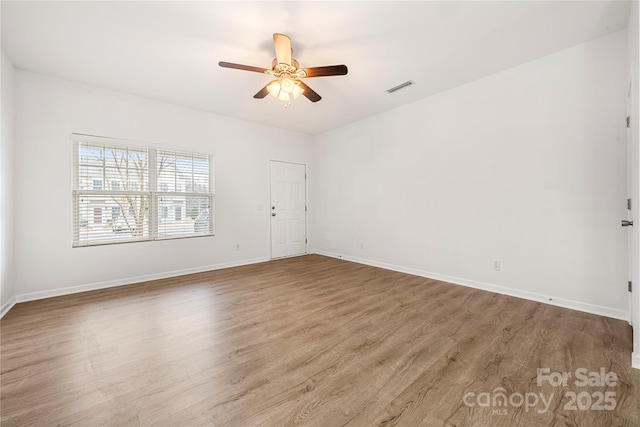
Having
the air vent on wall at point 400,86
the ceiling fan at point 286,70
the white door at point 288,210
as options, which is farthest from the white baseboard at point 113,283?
the air vent on wall at point 400,86

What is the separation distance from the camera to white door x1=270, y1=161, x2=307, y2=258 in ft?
17.7

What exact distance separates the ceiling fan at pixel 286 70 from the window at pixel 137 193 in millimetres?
2277

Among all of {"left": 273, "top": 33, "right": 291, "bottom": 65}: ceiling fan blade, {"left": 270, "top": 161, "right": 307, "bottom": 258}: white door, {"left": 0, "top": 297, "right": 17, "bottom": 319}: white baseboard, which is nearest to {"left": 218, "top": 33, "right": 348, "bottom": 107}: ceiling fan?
{"left": 273, "top": 33, "right": 291, "bottom": 65}: ceiling fan blade

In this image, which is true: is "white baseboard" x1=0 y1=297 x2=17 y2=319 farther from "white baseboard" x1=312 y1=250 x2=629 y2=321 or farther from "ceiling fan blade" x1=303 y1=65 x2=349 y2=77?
"white baseboard" x1=312 y1=250 x2=629 y2=321

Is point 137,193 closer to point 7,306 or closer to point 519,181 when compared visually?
point 7,306

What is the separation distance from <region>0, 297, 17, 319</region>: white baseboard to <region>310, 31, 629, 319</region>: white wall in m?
4.87

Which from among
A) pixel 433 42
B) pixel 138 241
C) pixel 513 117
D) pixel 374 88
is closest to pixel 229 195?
pixel 138 241

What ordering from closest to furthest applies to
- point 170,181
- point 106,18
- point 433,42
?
point 106,18 → point 433,42 → point 170,181

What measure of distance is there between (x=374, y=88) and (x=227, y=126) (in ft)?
8.99

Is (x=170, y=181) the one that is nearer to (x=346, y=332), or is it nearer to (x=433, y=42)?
(x=346, y=332)

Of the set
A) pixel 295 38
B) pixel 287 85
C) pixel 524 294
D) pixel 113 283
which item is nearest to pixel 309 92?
pixel 287 85

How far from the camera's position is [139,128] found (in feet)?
12.5

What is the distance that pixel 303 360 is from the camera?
187cm

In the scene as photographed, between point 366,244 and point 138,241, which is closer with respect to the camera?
point 138,241
